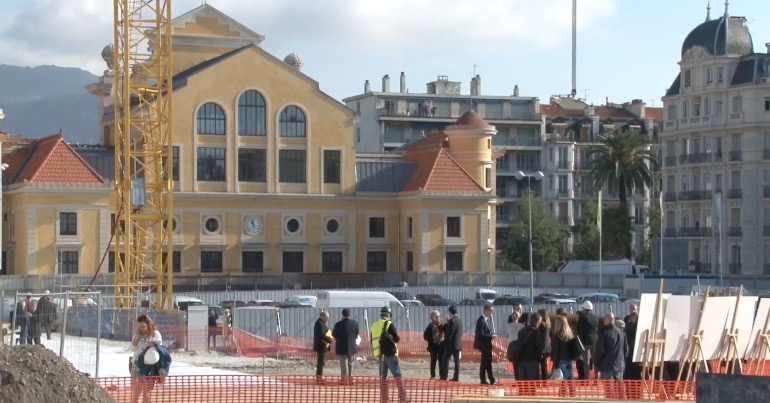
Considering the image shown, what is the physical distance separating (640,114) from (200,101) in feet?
183

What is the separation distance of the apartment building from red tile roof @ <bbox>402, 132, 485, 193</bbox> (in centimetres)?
1364

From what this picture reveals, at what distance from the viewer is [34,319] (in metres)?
33.1

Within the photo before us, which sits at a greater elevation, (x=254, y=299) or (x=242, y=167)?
(x=242, y=167)

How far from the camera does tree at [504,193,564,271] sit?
102438mm

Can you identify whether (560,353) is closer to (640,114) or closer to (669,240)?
(669,240)

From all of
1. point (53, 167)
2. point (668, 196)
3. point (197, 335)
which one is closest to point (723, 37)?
point (668, 196)

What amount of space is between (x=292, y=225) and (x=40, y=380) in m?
67.5

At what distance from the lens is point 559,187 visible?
393ft

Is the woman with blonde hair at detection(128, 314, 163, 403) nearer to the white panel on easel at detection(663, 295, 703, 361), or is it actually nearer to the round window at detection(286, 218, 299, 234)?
the white panel on easel at detection(663, 295, 703, 361)

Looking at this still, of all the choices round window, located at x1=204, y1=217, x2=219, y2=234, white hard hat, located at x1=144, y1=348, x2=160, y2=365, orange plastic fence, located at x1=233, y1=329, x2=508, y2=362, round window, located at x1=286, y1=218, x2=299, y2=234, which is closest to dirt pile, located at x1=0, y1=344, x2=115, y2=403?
white hard hat, located at x1=144, y1=348, x2=160, y2=365

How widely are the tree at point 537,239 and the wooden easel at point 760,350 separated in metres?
70.3

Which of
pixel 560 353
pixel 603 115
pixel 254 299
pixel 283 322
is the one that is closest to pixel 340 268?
pixel 254 299

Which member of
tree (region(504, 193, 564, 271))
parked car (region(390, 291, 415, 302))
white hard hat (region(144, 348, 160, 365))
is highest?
tree (region(504, 193, 564, 271))

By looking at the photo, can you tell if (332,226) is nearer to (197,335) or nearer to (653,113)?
(197,335)
